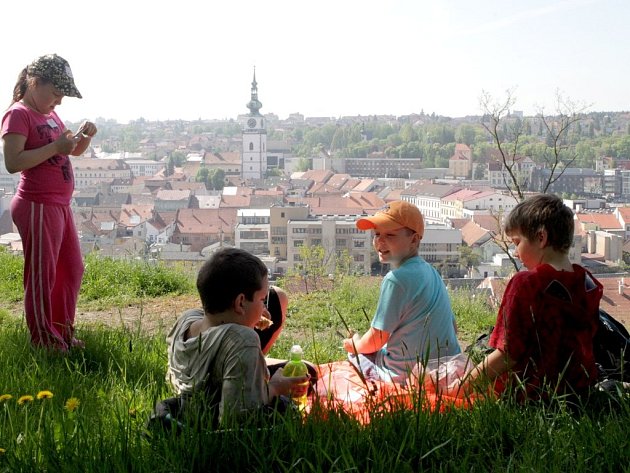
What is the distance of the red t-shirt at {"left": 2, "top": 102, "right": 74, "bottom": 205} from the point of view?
10.9 ft

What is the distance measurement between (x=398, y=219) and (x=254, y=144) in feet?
135

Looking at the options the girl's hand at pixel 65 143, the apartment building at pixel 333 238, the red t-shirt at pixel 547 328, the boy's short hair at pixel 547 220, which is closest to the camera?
the red t-shirt at pixel 547 328

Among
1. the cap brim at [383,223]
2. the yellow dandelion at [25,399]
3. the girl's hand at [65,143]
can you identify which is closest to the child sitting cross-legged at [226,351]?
the yellow dandelion at [25,399]

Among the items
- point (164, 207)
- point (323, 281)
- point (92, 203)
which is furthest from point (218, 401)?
point (164, 207)

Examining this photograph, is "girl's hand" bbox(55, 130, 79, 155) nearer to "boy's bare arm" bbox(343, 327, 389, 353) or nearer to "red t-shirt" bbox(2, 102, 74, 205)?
"red t-shirt" bbox(2, 102, 74, 205)

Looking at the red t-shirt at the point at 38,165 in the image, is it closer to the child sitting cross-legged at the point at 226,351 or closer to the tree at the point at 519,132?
the child sitting cross-legged at the point at 226,351

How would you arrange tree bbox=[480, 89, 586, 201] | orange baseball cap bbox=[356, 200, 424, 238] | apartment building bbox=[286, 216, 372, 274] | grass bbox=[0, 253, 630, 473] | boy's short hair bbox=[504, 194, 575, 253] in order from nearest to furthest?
grass bbox=[0, 253, 630, 473]
boy's short hair bbox=[504, 194, 575, 253]
orange baseball cap bbox=[356, 200, 424, 238]
tree bbox=[480, 89, 586, 201]
apartment building bbox=[286, 216, 372, 274]

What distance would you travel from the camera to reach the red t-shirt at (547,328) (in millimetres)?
2230

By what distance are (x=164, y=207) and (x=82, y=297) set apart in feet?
63.6

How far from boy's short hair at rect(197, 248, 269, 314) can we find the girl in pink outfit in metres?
1.40

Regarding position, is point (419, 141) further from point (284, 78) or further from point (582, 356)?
point (582, 356)

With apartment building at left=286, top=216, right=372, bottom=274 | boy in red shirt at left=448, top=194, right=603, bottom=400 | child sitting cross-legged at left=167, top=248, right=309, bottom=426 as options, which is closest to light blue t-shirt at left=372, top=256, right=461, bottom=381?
boy in red shirt at left=448, top=194, right=603, bottom=400

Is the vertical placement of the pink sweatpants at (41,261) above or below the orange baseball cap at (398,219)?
below

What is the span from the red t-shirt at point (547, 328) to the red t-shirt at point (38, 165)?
1.93 meters
